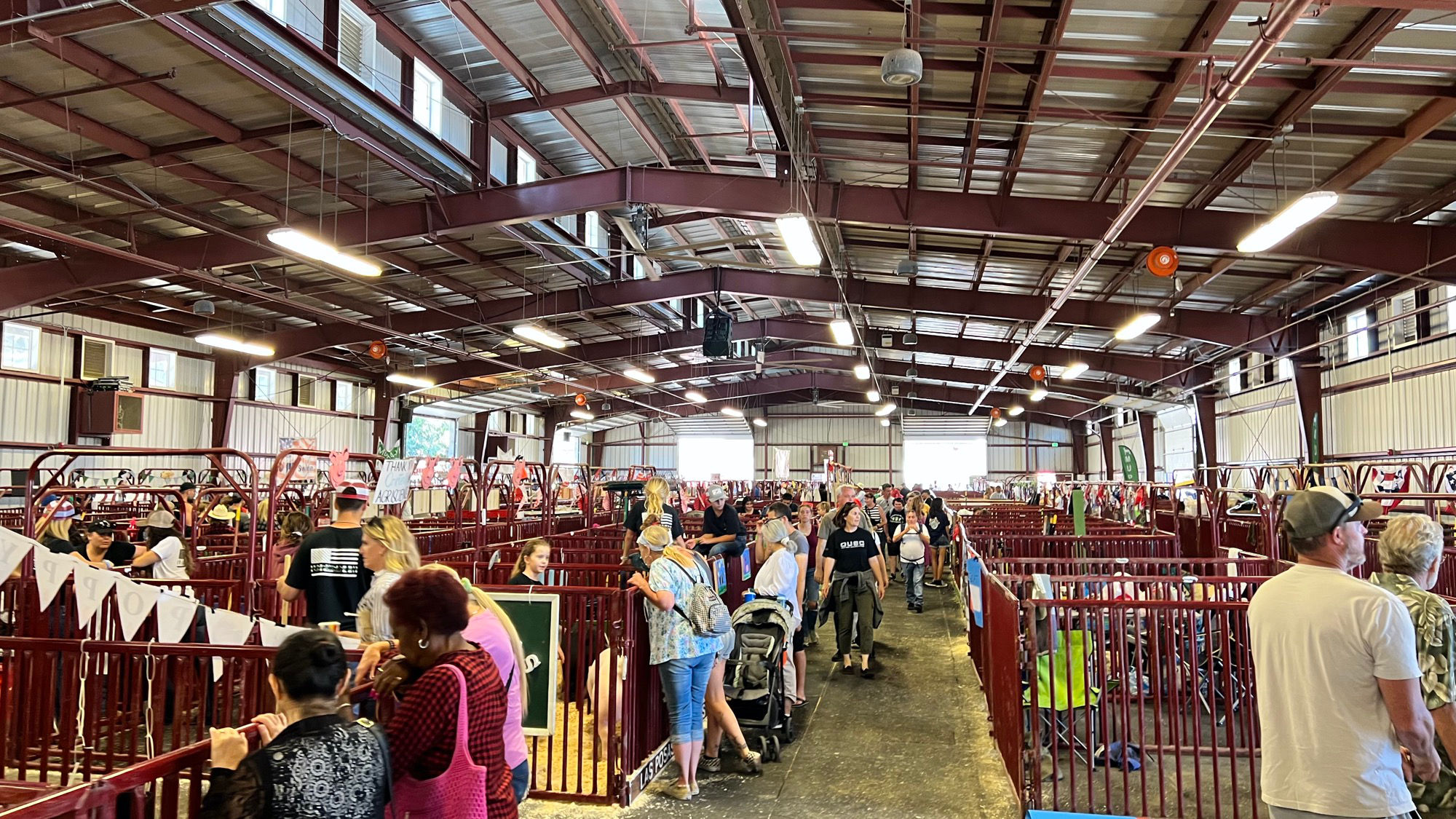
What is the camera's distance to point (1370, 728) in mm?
2703

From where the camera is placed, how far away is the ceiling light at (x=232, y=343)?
16.6m

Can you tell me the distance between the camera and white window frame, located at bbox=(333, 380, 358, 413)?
2834cm

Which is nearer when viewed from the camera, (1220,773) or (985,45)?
(1220,773)

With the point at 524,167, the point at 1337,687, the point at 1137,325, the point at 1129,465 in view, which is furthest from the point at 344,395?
the point at 1337,687

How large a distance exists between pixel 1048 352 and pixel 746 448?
2053 cm

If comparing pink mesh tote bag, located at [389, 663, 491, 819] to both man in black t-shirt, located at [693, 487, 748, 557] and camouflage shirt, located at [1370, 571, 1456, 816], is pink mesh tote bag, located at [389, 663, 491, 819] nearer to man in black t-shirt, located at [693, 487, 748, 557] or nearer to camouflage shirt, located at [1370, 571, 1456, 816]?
camouflage shirt, located at [1370, 571, 1456, 816]

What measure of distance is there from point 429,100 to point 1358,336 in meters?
18.4

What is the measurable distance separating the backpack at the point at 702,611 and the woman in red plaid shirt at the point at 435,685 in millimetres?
2661

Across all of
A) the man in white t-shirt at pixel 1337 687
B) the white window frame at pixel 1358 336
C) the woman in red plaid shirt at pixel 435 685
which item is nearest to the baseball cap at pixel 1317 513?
the man in white t-shirt at pixel 1337 687

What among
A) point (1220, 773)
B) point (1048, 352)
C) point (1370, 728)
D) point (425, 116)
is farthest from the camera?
point (1048, 352)

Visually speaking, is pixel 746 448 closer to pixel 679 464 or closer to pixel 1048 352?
pixel 679 464

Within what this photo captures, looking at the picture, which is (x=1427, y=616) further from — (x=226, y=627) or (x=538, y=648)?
(x=226, y=627)

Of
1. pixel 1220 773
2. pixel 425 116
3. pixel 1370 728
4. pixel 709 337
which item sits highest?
pixel 425 116

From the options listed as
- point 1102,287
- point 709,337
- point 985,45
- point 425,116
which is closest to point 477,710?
point 985,45
